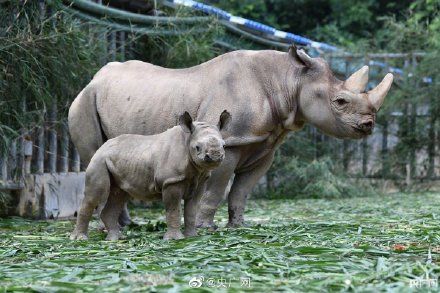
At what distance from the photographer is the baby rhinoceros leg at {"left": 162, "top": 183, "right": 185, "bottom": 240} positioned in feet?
20.6

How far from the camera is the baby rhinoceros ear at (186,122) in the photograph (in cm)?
608

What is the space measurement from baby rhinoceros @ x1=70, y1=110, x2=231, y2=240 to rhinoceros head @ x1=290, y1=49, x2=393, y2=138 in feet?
4.32

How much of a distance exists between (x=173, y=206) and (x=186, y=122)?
64 cm

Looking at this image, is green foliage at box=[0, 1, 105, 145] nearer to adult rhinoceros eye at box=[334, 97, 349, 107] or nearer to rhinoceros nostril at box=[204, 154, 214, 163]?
rhinoceros nostril at box=[204, 154, 214, 163]

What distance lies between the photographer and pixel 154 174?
6.38 meters

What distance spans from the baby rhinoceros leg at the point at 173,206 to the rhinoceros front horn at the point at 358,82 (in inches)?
72.6

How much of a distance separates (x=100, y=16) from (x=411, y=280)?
687 cm

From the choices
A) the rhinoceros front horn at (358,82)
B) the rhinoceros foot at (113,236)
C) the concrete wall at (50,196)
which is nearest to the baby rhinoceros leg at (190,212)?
the rhinoceros foot at (113,236)

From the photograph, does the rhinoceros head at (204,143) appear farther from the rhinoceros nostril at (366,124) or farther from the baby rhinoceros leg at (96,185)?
the rhinoceros nostril at (366,124)

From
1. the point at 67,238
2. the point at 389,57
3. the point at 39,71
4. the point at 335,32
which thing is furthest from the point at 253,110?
the point at 335,32

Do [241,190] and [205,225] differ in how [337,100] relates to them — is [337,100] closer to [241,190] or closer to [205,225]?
[241,190]

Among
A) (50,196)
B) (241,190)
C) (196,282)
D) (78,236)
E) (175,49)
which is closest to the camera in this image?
(196,282)

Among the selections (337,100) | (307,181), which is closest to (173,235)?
(337,100)

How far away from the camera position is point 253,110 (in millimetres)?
7254
